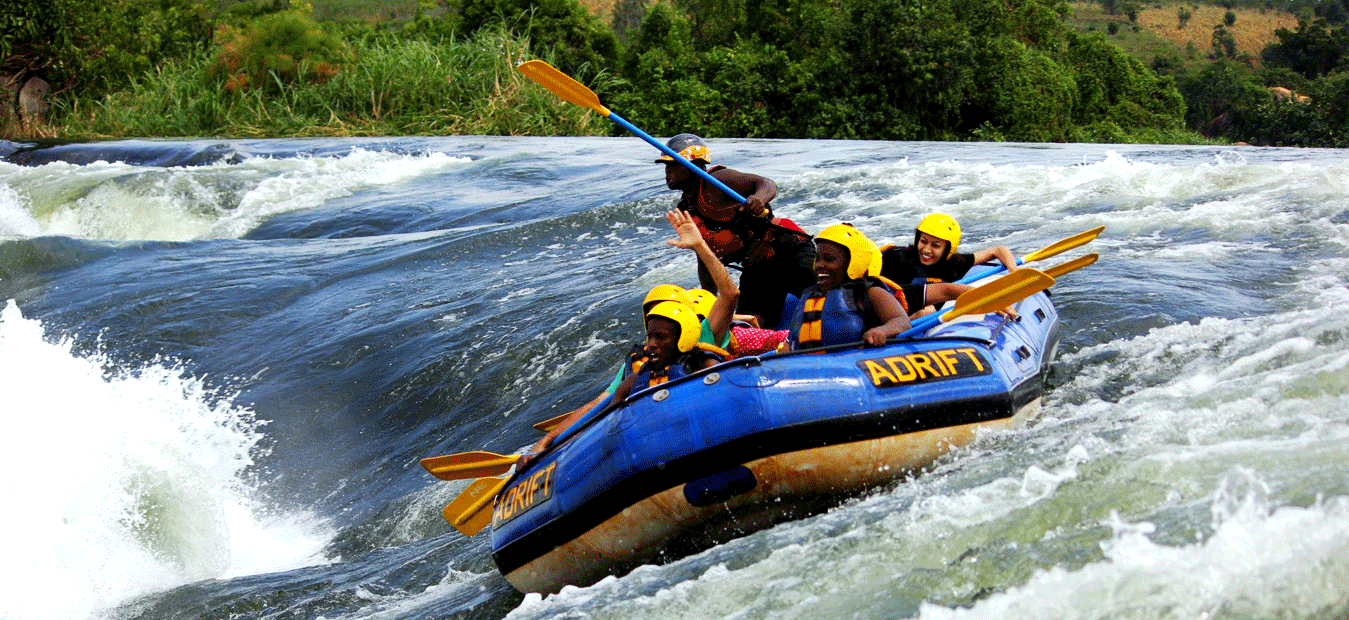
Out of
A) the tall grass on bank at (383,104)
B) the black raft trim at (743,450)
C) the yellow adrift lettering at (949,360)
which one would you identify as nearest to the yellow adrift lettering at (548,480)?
the black raft trim at (743,450)

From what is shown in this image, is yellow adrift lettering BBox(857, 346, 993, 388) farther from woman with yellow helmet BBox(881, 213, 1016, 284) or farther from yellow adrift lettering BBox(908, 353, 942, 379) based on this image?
woman with yellow helmet BBox(881, 213, 1016, 284)

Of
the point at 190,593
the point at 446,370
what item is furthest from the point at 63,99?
the point at 190,593

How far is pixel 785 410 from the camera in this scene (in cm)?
411

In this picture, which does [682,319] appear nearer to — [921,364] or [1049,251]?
[921,364]

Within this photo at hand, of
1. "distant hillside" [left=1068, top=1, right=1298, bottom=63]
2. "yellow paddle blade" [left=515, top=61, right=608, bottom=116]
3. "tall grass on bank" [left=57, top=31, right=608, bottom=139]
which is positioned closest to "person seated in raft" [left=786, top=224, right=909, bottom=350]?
"yellow paddle blade" [left=515, top=61, right=608, bottom=116]

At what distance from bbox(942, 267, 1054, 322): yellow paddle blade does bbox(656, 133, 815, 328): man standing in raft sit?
0.95 m

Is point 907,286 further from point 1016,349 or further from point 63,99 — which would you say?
point 63,99

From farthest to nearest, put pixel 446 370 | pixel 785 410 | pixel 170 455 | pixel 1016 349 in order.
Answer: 1. pixel 446 370
2. pixel 170 455
3. pixel 1016 349
4. pixel 785 410

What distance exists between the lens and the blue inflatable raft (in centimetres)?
411

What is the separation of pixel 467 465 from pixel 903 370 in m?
2.14

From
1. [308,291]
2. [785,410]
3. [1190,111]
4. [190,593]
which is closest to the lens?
[785,410]

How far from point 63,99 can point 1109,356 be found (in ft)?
76.5

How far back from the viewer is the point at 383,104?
2100 cm

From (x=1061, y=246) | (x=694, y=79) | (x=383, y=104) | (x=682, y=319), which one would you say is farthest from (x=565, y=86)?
(x=694, y=79)
